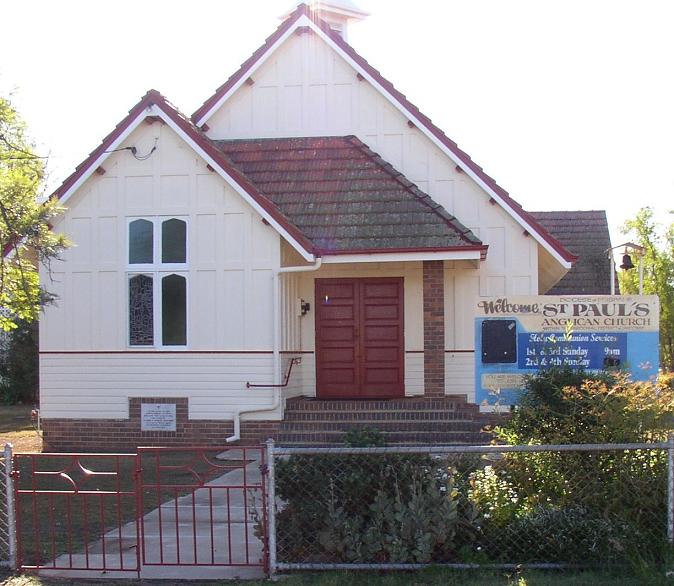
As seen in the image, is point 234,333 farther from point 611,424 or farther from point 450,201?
point 611,424

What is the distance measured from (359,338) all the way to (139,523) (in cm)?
962

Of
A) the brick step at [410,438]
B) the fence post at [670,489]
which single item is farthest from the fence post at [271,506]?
the brick step at [410,438]

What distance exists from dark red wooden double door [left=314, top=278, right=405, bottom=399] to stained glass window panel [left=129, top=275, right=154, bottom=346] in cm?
304

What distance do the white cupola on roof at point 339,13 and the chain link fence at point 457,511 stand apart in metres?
14.6

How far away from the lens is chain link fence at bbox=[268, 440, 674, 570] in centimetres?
749

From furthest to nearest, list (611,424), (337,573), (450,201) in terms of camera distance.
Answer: (450,201)
(611,424)
(337,573)

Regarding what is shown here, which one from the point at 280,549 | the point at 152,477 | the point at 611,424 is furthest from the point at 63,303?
the point at 611,424

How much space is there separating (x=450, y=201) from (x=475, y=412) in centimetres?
389

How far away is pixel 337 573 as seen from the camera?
24.7 feet

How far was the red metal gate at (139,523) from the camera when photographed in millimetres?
7949

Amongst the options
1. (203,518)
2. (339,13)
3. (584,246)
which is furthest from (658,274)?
(203,518)

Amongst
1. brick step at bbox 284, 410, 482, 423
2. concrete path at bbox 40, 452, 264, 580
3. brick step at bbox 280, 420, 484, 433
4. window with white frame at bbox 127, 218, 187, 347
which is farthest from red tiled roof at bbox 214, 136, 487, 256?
concrete path at bbox 40, 452, 264, 580

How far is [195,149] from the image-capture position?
1603cm

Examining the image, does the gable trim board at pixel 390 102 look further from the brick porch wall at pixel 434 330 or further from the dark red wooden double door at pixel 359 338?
the dark red wooden double door at pixel 359 338
